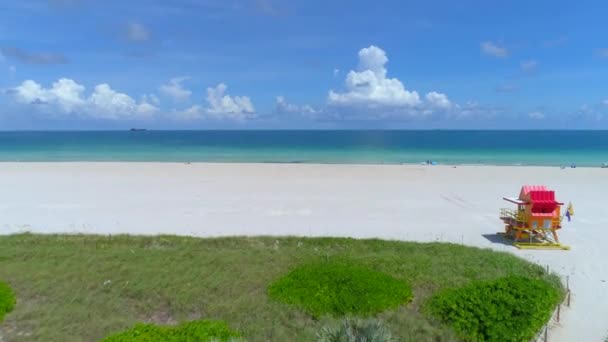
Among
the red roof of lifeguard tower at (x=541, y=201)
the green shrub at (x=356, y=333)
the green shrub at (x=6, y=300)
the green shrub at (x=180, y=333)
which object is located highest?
the red roof of lifeguard tower at (x=541, y=201)

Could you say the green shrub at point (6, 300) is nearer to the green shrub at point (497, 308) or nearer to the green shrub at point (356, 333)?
the green shrub at point (356, 333)

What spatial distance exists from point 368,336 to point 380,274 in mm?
3121

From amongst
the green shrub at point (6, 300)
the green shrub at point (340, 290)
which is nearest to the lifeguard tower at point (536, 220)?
the green shrub at point (340, 290)

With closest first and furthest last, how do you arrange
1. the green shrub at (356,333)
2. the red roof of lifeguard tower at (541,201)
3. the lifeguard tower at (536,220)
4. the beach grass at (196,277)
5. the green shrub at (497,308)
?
the green shrub at (356,333), the green shrub at (497,308), the beach grass at (196,277), the lifeguard tower at (536,220), the red roof of lifeguard tower at (541,201)

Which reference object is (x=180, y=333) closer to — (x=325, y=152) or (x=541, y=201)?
(x=541, y=201)

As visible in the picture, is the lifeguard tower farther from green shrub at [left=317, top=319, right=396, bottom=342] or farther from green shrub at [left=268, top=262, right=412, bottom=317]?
green shrub at [left=317, top=319, right=396, bottom=342]

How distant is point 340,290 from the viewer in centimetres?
699

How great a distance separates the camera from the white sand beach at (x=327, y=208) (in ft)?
33.8

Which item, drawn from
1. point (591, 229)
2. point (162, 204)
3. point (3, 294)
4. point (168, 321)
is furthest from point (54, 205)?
point (591, 229)

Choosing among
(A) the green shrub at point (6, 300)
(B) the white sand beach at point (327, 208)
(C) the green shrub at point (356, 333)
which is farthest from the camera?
(B) the white sand beach at point (327, 208)

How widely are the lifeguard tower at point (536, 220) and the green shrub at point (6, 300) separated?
482 inches

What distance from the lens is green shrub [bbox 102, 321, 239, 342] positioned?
5258 millimetres

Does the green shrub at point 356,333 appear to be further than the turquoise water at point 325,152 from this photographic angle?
No

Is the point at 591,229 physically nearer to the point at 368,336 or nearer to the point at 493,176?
the point at 368,336
